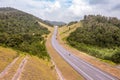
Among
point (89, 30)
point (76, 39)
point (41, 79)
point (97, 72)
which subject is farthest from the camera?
point (89, 30)

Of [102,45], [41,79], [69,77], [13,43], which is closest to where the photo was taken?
[41,79]

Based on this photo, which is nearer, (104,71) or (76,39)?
(104,71)

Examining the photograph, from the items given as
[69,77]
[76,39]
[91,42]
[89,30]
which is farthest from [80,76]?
[89,30]

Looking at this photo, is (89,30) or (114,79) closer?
(114,79)

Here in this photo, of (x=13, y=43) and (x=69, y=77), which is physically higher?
(x=13, y=43)

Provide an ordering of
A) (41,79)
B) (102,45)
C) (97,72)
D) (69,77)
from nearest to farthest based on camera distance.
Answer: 1. (41,79)
2. (69,77)
3. (97,72)
4. (102,45)

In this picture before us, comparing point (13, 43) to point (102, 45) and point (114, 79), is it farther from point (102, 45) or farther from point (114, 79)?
point (102, 45)

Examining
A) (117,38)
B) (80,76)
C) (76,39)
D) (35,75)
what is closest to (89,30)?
(76,39)

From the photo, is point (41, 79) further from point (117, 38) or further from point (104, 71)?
point (117, 38)

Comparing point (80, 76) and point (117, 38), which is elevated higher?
point (117, 38)
